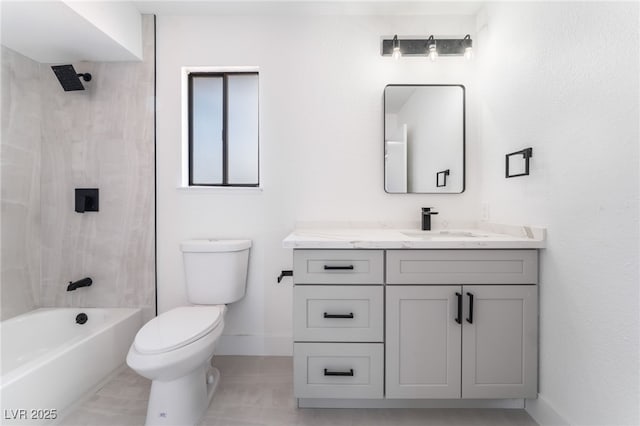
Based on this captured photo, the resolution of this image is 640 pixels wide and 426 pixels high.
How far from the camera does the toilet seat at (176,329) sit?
1.21m

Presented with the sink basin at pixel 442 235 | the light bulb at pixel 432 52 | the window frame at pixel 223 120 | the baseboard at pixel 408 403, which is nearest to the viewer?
the baseboard at pixel 408 403

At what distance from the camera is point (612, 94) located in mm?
988

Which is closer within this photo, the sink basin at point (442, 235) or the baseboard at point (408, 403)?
the baseboard at point (408, 403)

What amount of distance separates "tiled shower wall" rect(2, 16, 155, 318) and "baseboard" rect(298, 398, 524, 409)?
1283 millimetres

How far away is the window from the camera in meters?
2.05

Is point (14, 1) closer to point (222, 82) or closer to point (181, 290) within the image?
point (222, 82)

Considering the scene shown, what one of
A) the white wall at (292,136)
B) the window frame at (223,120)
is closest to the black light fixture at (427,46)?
the white wall at (292,136)

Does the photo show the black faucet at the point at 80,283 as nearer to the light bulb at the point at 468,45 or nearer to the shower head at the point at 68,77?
the shower head at the point at 68,77

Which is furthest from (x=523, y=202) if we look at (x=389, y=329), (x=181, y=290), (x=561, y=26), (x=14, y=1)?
(x=14, y=1)

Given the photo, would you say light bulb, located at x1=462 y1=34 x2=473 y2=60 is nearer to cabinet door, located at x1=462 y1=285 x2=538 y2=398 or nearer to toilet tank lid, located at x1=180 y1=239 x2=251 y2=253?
cabinet door, located at x1=462 y1=285 x2=538 y2=398

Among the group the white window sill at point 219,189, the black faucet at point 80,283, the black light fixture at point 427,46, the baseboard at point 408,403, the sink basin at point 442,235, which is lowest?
the baseboard at point 408,403

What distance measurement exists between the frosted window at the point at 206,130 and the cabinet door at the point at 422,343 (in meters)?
1.50

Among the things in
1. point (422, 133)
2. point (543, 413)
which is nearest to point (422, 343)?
point (543, 413)

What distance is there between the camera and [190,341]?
1264 mm
